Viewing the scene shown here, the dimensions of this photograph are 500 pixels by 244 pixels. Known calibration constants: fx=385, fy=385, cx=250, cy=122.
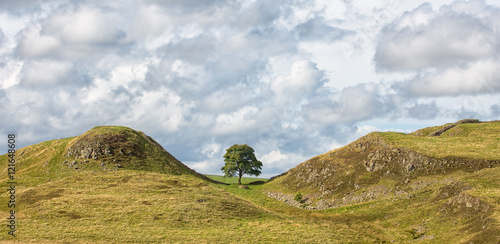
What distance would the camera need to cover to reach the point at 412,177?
88000 mm

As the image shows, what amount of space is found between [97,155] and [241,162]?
47.9 meters

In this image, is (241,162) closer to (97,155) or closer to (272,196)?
(272,196)

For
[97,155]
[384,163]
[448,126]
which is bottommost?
[384,163]

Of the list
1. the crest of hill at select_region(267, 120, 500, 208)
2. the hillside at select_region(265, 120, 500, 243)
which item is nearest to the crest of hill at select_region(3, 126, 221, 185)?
the hillside at select_region(265, 120, 500, 243)

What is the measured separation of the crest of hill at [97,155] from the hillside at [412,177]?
3530 cm

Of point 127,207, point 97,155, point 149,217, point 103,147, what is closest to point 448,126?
point 149,217

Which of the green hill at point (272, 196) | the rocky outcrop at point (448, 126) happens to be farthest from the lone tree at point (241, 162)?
the rocky outcrop at point (448, 126)

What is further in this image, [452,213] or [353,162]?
[353,162]

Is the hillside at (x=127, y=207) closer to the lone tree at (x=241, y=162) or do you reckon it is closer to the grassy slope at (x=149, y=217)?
the grassy slope at (x=149, y=217)

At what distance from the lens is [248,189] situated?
117 meters

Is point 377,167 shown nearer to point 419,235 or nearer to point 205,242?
point 419,235

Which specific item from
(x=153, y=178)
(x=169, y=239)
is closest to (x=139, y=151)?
(x=153, y=178)

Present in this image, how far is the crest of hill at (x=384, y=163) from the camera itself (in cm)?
8800

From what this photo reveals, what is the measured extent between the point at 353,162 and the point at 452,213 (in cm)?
4094
